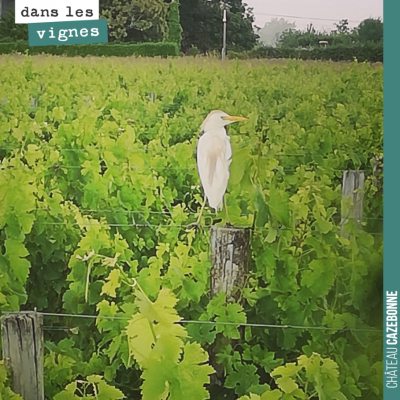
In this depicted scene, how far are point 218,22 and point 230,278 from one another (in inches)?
24.2

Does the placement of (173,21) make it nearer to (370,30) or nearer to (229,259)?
(370,30)

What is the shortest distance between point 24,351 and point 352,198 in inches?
34.8

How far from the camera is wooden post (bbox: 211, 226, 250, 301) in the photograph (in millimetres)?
1300

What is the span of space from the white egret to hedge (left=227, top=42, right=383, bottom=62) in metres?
0.16

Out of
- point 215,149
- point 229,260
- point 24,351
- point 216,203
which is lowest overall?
point 24,351

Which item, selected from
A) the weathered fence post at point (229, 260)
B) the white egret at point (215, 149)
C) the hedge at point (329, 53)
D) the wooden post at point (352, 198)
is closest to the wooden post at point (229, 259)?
the weathered fence post at point (229, 260)

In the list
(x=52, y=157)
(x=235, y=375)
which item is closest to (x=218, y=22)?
(x=52, y=157)

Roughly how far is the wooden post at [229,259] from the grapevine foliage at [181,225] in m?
0.02

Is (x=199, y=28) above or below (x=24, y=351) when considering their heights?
above

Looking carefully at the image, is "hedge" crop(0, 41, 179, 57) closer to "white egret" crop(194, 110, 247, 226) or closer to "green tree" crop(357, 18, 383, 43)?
"white egret" crop(194, 110, 247, 226)

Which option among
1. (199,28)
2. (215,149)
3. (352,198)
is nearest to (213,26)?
(199,28)

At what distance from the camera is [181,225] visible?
131cm

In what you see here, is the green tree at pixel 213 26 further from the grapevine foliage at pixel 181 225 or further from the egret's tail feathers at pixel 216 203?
the egret's tail feathers at pixel 216 203

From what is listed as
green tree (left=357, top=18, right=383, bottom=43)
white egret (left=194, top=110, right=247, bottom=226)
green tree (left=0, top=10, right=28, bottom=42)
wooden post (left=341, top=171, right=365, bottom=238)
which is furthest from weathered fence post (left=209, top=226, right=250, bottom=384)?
green tree (left=0, top=10, right=28, bottom=42)
